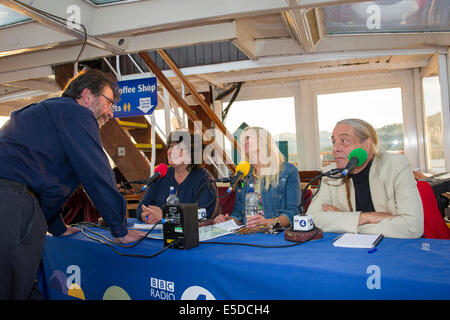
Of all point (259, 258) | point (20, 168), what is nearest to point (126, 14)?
point (20, 168)

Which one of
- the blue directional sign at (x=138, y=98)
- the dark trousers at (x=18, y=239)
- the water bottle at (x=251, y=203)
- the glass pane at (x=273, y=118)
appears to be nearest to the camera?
the dark trousers at (x=18, y=239)

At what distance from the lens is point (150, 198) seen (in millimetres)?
2490

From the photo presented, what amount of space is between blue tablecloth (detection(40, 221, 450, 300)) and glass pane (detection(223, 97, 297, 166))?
3.80m

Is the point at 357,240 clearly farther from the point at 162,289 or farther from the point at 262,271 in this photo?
the point at 162,289

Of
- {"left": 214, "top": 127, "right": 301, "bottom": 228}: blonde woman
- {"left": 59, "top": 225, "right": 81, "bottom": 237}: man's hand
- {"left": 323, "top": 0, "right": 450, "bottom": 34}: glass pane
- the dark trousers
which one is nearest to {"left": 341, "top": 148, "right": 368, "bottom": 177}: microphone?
{"left": 214, "top": 127, "right": 301, "bottom": 228}: blonde woman

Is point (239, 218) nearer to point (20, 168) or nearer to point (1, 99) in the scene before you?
point (20, 168)

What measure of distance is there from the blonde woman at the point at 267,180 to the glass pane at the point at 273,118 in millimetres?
2778

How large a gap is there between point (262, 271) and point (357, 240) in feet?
1.56

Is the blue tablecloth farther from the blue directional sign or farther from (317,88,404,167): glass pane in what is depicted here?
(317,88,404,167): glass pane

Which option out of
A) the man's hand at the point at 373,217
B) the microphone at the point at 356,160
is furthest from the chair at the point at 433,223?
the microphone at the point at 356,160

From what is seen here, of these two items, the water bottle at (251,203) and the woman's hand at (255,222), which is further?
the water bottle at (251,203)

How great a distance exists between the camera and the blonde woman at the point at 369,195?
145 centimetres

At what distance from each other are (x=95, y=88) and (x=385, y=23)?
108 inches

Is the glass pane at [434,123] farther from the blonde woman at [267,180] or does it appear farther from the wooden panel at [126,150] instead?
the wooden panel at [126,150]
